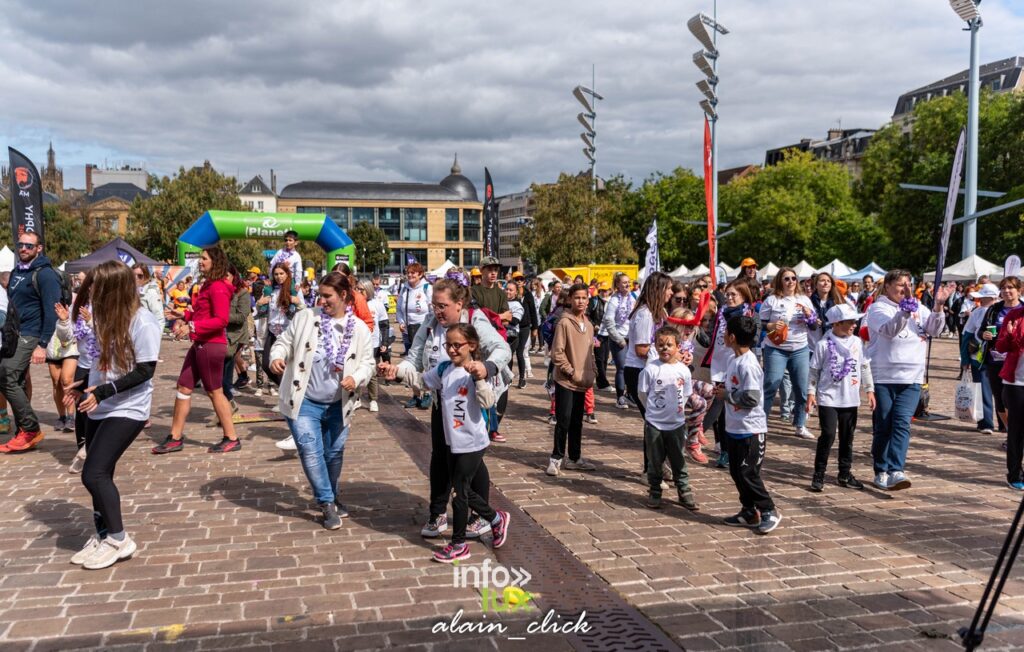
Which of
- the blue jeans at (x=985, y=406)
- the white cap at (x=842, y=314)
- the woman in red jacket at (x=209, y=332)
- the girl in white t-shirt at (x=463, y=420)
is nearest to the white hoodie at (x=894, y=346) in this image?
the white cap at (x=842, y=314)

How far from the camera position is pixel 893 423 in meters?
6.58

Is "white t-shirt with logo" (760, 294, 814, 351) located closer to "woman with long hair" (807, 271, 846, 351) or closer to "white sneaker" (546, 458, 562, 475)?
"woman with long hair" (807, 271, 846, 351)

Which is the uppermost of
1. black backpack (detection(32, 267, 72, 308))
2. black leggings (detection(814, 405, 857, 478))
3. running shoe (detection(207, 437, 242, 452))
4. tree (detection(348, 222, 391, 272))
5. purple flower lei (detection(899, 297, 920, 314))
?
tree (detection(348, 222, 391, 272))

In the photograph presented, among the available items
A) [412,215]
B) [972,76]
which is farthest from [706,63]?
[412,215]

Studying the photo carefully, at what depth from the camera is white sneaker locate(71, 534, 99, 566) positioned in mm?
4727

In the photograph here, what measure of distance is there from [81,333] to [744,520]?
219 inches

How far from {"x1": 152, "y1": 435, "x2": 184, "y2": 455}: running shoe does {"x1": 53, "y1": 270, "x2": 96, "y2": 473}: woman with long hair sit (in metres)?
0.73

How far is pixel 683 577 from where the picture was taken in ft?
15.1

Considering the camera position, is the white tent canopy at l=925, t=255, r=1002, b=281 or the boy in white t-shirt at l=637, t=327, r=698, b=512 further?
the white tent canopy at l=925, t=255, r=1002, b=281

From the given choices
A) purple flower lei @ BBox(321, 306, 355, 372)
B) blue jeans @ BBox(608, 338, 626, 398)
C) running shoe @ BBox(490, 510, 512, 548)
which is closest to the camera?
running shoe @ BBox(490, 510, 512, 548)

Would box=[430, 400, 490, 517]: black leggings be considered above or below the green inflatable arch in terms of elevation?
below

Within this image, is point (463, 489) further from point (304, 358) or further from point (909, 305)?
point (909, 305)

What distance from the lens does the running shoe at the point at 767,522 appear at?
544 cm

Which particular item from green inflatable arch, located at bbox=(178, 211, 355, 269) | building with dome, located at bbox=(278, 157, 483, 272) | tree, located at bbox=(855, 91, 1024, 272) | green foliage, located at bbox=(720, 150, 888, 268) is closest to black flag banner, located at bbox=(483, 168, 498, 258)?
green inflatable arch, located at bbox=(178, 211, 355, 269)
